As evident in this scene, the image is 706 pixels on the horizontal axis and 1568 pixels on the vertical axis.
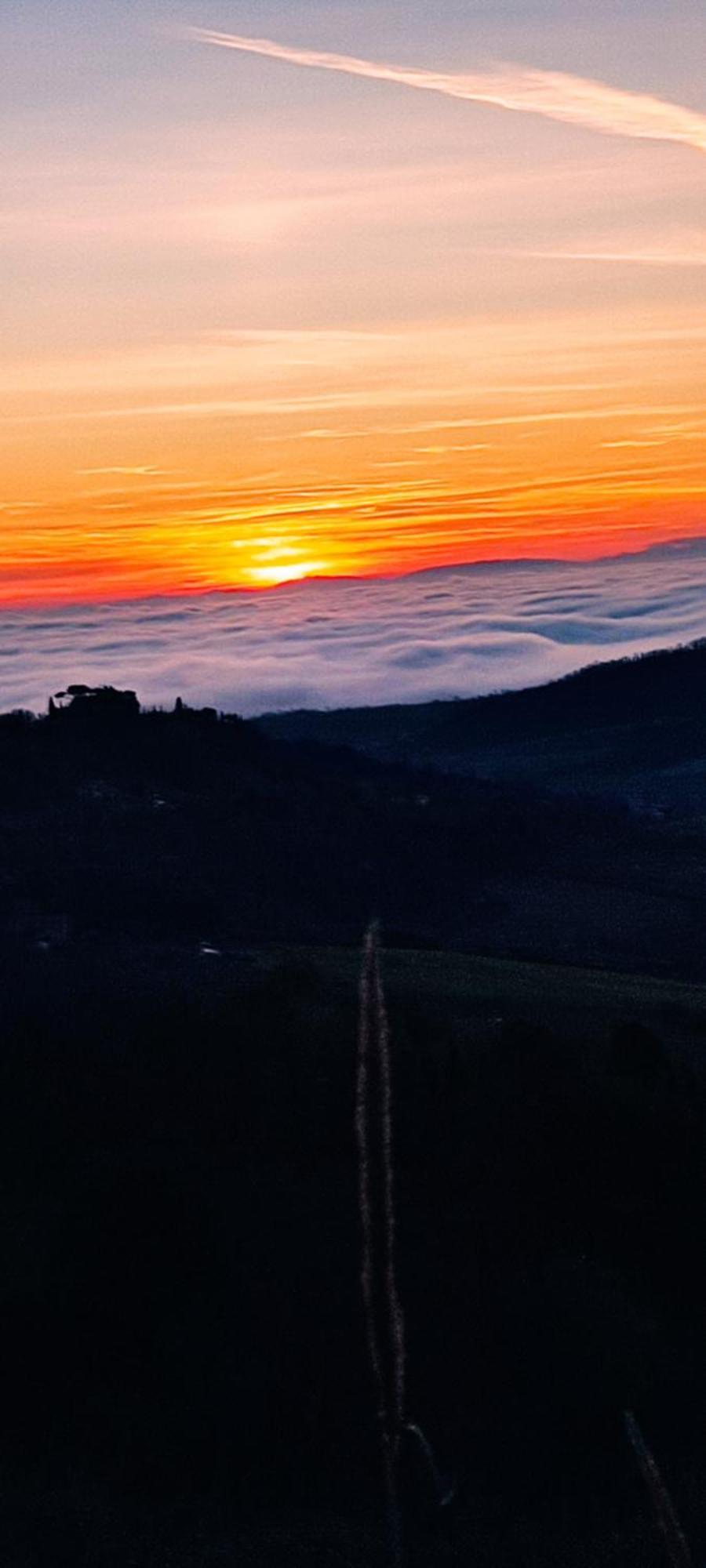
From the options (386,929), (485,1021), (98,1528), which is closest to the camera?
(98,1528)

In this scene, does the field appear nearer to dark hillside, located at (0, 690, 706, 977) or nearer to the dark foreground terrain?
the dark foreground terrain

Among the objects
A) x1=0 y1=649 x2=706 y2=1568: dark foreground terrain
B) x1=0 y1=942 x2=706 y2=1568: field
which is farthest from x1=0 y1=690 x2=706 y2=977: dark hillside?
x1=0 y1=942 x2=706 y2=1568: field

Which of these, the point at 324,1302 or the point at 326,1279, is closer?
the point at 324,1302

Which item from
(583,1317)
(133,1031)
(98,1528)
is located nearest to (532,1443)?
(583,1317)

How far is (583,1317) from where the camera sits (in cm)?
3459

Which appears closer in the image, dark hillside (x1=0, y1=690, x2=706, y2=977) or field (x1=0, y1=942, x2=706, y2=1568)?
field (x1=0, y1=942, x2=706, y2=1568)

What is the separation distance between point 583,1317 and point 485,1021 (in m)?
36.5

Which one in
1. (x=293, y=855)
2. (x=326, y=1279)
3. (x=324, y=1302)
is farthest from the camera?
(x=293, y=855)

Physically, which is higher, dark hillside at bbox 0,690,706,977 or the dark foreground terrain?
dark hillside at bbox 0,690,706,977

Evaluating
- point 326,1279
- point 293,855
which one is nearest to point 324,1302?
point 326,1279

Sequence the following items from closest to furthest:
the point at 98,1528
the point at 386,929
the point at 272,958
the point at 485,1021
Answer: the point at 98,1528
the point at 485,1021
the point at 272,958
the point at 386,929

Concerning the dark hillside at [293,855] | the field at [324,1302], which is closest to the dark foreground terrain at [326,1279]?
the field at [324,1302]

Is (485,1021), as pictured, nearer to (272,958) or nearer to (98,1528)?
(272,958)

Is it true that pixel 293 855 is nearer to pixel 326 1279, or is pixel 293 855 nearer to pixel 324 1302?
pixel 326 1279
